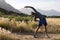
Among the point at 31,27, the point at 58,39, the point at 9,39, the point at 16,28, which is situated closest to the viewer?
the point at 9,39

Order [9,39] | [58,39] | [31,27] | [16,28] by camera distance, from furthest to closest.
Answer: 1. [31,27]
2. [16,28]
3. [58,39]
4. [9,39]

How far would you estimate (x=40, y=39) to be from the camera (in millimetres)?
18359

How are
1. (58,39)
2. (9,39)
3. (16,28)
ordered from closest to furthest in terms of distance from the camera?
(9,39)
(58,39)
(16,28)

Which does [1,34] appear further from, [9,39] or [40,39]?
[40,39]

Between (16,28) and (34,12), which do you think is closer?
(34,12)

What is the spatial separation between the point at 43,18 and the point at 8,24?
16.7ft

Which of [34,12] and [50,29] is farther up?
[34,12]

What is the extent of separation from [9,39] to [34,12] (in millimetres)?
3966

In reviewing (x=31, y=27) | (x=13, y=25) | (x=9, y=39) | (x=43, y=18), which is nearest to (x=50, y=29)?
(x=31, y=27)

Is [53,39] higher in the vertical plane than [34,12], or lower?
lower

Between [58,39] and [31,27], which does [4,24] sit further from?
[58,39]

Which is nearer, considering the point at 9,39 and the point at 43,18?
the point at 9,39

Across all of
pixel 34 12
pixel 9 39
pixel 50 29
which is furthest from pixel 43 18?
pixel 50 29

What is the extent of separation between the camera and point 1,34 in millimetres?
15766
